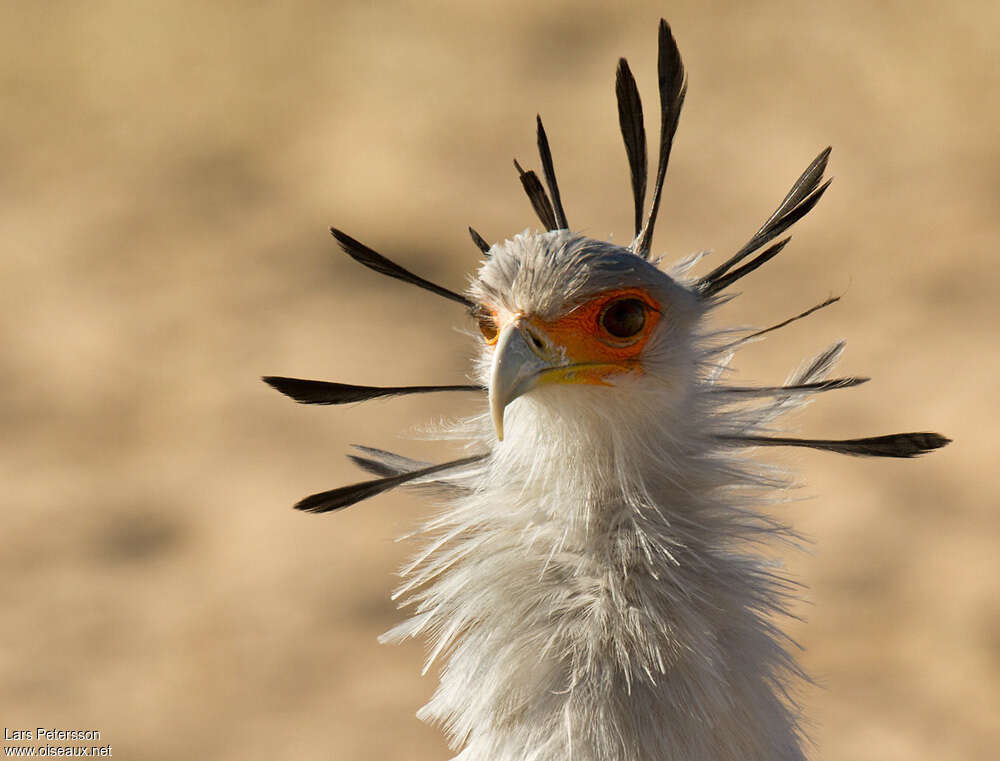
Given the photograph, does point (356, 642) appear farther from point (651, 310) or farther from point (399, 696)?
point (651, 310)

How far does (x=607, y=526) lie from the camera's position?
127 cm

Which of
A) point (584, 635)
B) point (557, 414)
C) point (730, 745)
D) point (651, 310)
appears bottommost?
point (730, 745)

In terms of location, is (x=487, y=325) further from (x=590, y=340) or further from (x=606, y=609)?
(x=606, y=609)

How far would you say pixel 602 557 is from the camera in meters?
1.25

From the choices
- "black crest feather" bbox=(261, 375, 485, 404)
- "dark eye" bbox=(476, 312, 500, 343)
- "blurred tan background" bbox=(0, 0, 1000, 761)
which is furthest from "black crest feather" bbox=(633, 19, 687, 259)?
"blurred tan background" bbox=(0, 0, 1000, 761)

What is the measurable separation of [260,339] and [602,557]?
287 cm

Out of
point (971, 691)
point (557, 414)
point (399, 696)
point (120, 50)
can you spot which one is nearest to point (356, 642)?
point (399, 696)

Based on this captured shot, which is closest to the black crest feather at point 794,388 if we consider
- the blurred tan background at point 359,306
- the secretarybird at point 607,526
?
the secretarybird at point 607,526

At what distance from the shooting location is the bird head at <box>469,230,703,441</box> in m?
1.25

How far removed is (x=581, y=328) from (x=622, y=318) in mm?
51

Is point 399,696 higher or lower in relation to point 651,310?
lower

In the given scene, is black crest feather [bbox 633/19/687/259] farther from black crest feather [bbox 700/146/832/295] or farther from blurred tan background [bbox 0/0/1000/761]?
blurred tan background [bbox 0/0/1000/761]

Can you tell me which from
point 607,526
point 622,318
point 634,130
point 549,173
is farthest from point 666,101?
point 607,526

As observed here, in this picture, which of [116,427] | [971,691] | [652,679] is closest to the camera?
[652,679]
